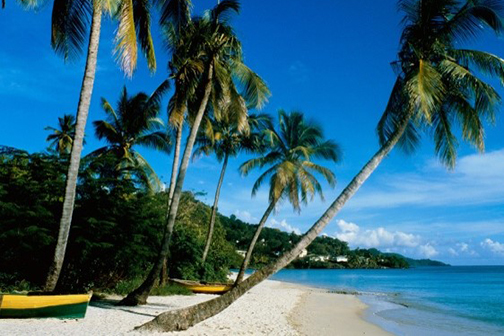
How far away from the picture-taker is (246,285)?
23.7ft

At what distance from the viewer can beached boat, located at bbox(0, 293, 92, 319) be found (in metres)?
7.60

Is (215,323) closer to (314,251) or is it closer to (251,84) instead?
(251,84)

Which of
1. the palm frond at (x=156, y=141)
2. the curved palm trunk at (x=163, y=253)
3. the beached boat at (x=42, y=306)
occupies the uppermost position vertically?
the palm frond at (x=156, y=141)

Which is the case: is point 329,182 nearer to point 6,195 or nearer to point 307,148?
point 307,148

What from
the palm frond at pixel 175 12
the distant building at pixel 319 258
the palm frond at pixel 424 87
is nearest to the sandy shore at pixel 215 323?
the palm frond at pixel 424 87

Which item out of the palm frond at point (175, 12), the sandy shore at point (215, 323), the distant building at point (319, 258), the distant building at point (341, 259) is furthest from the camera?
the distant building at point (341, 259)

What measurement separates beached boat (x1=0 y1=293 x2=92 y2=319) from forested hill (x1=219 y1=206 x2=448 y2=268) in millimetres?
64641

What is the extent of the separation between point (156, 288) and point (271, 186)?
655cm

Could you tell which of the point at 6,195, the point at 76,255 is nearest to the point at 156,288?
the point at 76,255

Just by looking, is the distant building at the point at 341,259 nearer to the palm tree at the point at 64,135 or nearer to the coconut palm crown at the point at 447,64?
the palm tree at the point at 64,135

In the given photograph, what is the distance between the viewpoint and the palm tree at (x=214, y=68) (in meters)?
11.2

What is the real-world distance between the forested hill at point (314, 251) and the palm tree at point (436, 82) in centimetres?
6449

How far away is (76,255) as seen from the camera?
38.4 ft

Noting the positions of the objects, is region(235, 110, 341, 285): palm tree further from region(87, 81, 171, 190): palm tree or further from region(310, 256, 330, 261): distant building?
region(310, 256, 330, 261): distant building
